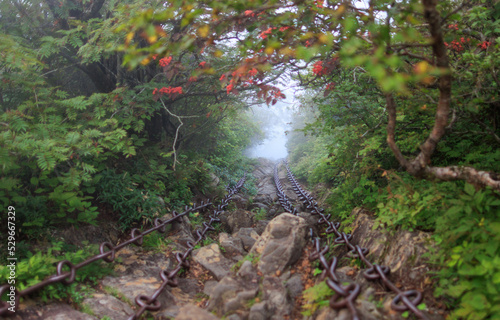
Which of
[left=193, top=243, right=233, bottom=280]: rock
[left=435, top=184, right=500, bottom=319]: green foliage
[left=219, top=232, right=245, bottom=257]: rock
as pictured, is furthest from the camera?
[left=219, top=232, right=245, bottom=257]: rock

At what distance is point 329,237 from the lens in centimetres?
382

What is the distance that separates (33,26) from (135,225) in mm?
4967

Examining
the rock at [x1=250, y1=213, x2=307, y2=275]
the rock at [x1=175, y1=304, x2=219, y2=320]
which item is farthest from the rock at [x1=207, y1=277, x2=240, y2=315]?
the rock at [x1=250, y1=213, x2=307, y2=275]

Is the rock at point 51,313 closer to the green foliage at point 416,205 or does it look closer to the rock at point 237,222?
the green foliage at point 416,205

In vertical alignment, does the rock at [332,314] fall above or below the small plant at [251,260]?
above

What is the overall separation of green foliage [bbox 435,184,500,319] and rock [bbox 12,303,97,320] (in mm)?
2777

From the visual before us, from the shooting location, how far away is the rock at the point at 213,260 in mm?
3311

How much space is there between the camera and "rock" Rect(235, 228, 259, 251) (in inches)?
170

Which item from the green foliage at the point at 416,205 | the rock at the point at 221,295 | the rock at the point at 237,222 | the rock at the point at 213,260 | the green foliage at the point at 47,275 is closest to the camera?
the green foliage at the point at 47,275

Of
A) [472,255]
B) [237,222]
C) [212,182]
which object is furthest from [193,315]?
[212,182]

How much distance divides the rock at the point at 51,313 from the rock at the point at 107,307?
12 cm

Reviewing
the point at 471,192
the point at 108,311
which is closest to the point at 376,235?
the point at 471,192

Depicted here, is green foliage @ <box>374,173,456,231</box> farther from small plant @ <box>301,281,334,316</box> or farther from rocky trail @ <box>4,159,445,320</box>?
small plant @ <box>301,281,334,316</box>

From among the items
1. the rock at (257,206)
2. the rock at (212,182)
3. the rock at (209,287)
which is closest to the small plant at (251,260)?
the rock at (209,287)
